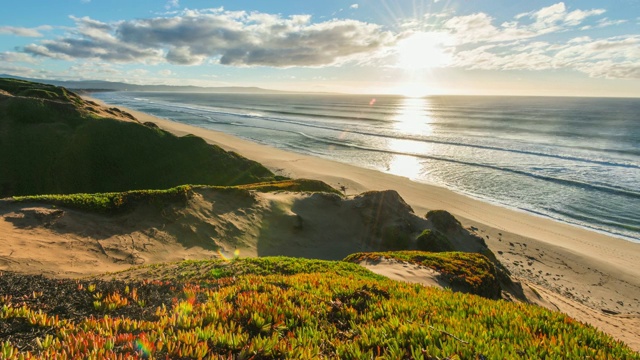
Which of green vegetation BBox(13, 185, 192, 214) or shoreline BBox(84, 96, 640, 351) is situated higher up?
green vegetation BBox(13, 185, 192, 214)

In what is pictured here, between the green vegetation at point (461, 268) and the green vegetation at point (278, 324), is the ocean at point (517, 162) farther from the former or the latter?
the green vegetation at point (278, 324)

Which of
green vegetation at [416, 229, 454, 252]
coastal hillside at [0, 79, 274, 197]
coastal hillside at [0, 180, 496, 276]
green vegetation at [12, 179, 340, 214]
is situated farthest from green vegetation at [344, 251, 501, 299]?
coastal hillside at [0, 79, 274, 197]

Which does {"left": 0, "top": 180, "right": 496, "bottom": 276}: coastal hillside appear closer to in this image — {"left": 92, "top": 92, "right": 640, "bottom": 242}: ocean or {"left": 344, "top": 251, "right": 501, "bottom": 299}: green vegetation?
{"left": 344, "top": 251, "right": 501, "bottom": 299}: green vegetation

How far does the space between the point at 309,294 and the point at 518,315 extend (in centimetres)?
368

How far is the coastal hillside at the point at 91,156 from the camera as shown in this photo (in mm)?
26422

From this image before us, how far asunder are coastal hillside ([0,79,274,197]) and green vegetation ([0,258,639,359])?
24.0m

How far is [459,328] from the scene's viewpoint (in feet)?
16.1

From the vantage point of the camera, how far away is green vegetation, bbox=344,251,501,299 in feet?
37.6

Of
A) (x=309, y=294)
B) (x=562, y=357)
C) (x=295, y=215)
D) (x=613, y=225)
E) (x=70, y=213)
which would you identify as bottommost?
(x=613, y=225)

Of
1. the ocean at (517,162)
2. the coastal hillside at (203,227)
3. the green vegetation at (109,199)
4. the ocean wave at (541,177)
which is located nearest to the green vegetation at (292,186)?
the coastal hillside at (203,227)

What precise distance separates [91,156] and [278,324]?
3133 cm

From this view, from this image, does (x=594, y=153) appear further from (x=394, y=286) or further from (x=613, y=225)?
(x=394, y=286)

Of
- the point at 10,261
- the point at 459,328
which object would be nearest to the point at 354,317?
the point at 459,328

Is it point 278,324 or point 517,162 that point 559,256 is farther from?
point 517,162
